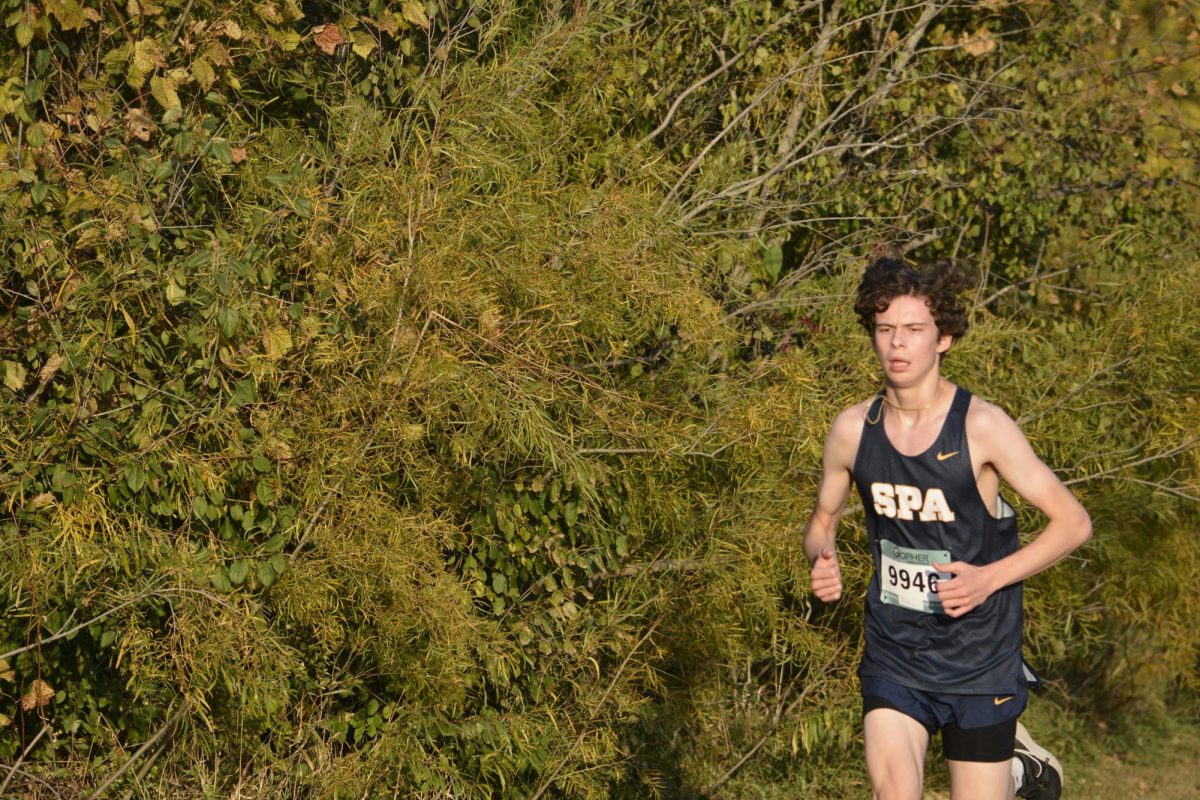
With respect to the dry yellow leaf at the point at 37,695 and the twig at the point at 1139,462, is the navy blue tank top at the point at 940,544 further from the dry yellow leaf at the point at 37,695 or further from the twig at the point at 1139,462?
the dry yellow leaf at the point at 37,695

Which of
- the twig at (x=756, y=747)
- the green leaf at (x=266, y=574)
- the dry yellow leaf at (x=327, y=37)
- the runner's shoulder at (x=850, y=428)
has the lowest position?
the twig at (x=756, y=747)

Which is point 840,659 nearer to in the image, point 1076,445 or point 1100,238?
point 1076,445

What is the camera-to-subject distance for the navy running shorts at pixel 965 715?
3.69 m

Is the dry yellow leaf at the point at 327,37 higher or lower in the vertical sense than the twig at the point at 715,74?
higher

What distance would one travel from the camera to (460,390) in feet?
15.1

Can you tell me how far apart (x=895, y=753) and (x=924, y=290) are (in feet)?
3.74

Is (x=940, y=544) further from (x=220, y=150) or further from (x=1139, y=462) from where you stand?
(x=1139, y=462)

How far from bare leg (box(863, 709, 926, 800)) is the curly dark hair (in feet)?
3.21

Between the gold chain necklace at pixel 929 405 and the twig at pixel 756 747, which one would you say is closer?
the gold chain necklace at pixel 929 405

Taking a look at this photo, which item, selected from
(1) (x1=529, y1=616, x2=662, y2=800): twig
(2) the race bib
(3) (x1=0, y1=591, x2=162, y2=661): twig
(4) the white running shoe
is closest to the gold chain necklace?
(2) the race bib

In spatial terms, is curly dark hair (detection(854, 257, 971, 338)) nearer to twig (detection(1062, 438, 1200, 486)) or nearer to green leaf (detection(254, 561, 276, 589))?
green leaf (detection(254, 561, 276, 589))

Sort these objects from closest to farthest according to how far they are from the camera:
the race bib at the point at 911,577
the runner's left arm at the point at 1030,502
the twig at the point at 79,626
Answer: the runner's left arm at the point at 1030,502 → the race bib at the point at 911,577 → the twig at the point at 79,626

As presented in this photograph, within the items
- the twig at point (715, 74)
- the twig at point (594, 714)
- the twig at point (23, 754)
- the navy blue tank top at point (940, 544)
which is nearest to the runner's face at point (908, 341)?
the navy blue tank top at point (940, 544)

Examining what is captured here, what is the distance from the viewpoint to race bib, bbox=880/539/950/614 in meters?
3.66
